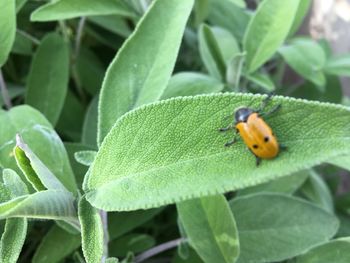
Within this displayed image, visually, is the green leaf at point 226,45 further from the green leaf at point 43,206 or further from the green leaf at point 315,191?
the green leaf at point 43,206

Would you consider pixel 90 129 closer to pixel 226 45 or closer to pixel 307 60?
pixel 226 45

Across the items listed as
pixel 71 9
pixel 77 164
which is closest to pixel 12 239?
pixel 77 164

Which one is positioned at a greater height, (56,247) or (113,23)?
(113,23)

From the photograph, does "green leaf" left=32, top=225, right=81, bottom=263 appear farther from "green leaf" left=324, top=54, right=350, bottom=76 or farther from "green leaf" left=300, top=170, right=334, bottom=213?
"green leaf" left=324, top=54, right=350, bottom=76

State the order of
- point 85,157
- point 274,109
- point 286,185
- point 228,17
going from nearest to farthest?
1. point 274,109
2. point 85,157
3. point 286,185
4. point 228,17

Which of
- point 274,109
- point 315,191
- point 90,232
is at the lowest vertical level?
point 315,191

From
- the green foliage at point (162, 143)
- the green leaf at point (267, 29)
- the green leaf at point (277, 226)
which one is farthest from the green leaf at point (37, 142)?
the green leaf at point (267, 29)

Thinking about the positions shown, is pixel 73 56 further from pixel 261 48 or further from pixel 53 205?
pixel 53 205
